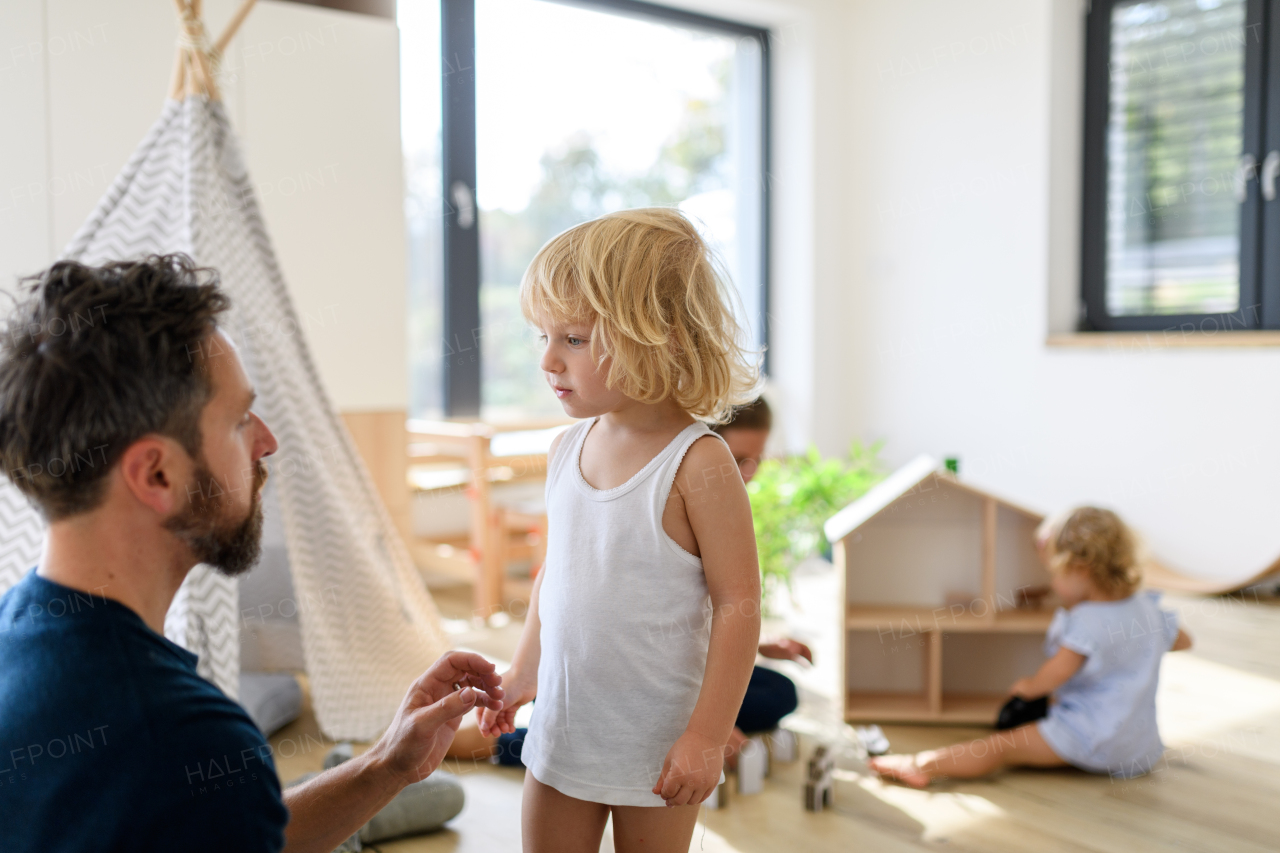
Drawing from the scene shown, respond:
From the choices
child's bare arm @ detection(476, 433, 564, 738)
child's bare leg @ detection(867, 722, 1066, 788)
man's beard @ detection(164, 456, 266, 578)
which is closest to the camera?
man's beard @ detection(164, 456, 266, 578)

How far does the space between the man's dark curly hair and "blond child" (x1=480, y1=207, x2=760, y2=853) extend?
37 cm

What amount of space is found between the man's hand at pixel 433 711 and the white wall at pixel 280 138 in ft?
6.81

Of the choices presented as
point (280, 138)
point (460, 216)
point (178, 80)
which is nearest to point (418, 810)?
point (178, 80)

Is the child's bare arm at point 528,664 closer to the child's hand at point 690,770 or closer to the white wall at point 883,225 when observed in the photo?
the child's hand at point 690,770

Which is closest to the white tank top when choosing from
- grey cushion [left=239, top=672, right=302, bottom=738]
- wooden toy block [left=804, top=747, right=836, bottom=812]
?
wooden toy block [left=804, top=747, right=836, bottom=812]

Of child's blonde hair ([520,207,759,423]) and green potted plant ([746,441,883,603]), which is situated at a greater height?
child's blonde hair ([520,207,759,423])

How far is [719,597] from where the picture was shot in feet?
3.43

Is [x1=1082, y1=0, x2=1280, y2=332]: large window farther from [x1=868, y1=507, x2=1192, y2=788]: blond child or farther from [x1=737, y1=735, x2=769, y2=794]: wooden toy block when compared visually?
[x1=737, y1=735, x2=769, y2=794]: wooden toy block

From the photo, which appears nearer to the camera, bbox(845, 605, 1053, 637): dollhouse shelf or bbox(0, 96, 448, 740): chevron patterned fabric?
bbox(0, 96, 448, 740): chevron patterned fabric

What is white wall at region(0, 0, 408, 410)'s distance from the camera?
2.58 metres

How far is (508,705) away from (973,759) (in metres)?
1.14

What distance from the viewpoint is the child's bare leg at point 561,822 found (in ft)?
3.61

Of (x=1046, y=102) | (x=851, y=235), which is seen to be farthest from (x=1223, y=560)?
(x=851, y=235)

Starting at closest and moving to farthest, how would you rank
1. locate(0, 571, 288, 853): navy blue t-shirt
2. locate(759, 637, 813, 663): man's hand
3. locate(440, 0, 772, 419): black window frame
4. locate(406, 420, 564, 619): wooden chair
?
locate(0, 571, 288, 853): navy blue t-shirt → locate(759, 637, 813, 663): man's hand → locate(406, 420, 564, 619): wooden chair → locate(440, 0, 772, 419): black window frame
